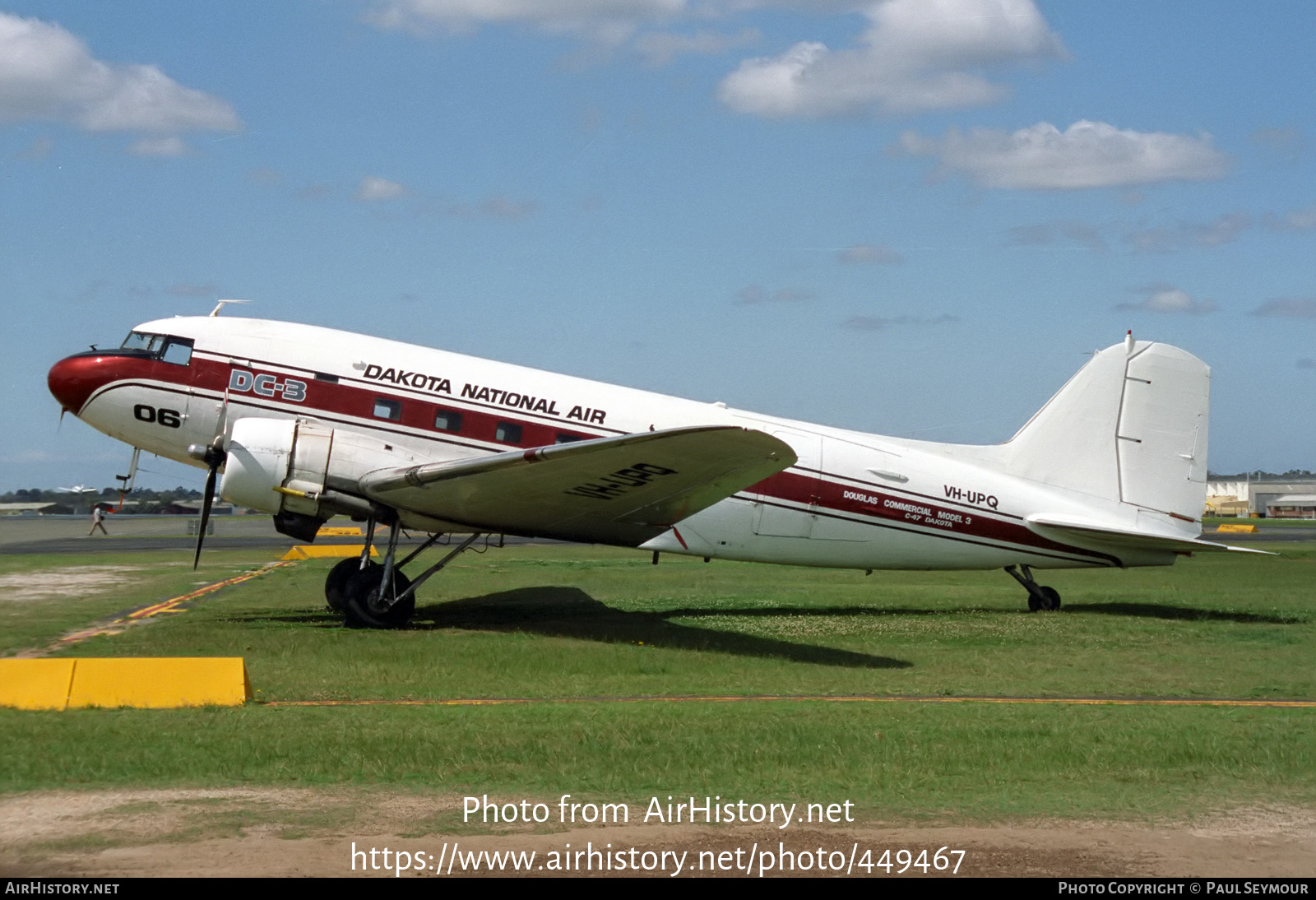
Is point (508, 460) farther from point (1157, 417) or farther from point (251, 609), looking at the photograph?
point (1157, 417)

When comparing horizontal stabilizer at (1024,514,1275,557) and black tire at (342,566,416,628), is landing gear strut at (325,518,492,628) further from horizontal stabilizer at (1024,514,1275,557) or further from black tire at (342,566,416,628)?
horizontal stabilizer at (1024,514,1275,557)

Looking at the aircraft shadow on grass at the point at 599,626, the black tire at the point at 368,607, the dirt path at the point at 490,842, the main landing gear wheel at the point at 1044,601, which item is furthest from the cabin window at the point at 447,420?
the dirt path at the point at 490,842

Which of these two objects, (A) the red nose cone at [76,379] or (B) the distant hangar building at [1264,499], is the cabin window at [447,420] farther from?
(B) the distant hangar building at [1264,499]

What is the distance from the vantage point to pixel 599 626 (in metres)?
18.2

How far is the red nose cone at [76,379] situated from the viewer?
59.5 ft

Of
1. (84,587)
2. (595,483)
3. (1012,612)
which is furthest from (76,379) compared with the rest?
(1012,612)

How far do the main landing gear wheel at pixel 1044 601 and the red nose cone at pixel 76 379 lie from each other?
16049 mm

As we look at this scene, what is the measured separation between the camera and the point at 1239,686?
1310 centimetres

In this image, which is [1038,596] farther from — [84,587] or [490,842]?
[84,587]

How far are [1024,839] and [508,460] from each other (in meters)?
9.55

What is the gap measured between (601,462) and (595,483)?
3.24 ft

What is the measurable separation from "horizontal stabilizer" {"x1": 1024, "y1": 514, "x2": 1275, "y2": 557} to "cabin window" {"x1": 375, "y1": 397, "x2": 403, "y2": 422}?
10.8m

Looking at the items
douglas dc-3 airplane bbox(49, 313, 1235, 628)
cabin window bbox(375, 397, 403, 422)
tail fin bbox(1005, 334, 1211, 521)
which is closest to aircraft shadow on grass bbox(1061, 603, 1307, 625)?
douglas dc-3 airplane bbox(49, 313, 1235, 628)
